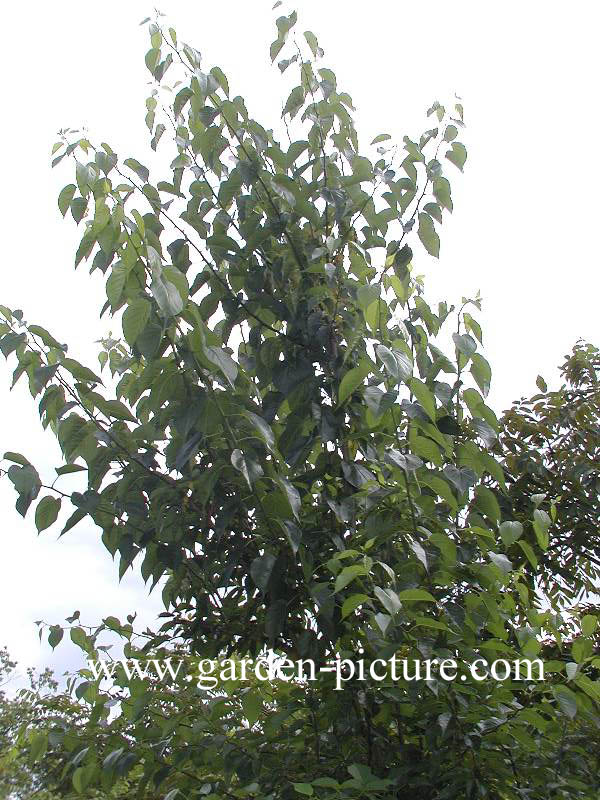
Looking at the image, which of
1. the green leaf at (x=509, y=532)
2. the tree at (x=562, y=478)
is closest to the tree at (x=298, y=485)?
the green leaf at (x=509, y=532)

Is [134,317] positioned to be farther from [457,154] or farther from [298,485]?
[457,154]

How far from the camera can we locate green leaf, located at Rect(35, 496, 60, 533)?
196 cm

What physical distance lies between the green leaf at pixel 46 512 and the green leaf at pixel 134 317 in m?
0.59

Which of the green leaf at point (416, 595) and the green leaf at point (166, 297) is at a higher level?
the green leaf at point (166, 297)

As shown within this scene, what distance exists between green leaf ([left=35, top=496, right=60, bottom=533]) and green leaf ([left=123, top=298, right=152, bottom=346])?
59cm

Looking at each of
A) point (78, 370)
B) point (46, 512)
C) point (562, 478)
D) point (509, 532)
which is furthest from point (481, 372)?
point (562, 478)

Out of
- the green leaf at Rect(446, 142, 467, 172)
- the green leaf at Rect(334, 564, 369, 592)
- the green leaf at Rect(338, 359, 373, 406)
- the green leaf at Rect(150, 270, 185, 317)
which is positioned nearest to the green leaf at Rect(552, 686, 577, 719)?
the green leaf at Rect(334, 564, 369, 592)

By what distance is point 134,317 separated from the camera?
5.37 ft

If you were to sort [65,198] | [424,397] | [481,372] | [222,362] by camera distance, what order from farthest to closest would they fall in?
[65,198]
[481,372]
[424,397]
[222,362]

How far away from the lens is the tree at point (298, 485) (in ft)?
5.83

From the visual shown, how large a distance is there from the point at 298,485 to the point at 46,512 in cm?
68

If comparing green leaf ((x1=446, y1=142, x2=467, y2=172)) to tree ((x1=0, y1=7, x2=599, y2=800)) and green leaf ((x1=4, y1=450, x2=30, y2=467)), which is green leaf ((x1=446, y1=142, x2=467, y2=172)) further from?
green leaf ((x1=4, y1=450, x2=30, y2=467))

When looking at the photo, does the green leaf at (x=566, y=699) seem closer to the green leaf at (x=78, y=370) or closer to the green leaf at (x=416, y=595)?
the green leaf at (x=416, y=595)

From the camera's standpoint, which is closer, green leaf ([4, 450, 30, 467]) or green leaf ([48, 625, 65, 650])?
green leaf ([4, 450, 30, 467])
